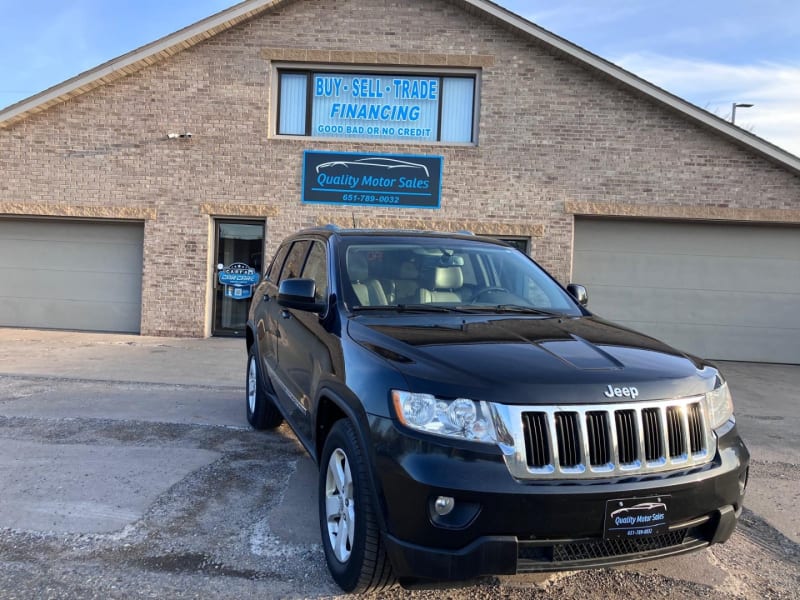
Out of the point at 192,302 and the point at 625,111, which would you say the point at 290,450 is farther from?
the point at 625,111

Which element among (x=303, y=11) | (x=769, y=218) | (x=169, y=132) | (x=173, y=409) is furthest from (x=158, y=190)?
(x=769, y=218)

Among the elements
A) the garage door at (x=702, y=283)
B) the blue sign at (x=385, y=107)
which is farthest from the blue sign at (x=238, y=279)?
the garage door at (x=702, y=283)

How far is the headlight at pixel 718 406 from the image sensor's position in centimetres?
289

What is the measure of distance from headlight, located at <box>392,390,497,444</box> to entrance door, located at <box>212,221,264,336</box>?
9940 millimetres

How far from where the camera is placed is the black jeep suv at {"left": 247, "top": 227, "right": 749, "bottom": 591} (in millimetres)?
2434

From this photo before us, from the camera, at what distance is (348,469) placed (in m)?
2.95

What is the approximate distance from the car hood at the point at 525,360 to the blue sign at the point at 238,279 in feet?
30.1

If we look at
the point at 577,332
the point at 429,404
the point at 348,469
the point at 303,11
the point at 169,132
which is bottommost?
the point at 348,469

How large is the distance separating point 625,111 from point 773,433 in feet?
22.8

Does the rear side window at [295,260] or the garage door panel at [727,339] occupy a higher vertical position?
the rear side window at [295,260]

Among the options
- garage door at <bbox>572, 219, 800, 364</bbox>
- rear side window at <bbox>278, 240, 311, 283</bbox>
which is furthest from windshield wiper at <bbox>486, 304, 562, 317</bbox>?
garage door at <bbox>572, 219, 800, 364</bbox>

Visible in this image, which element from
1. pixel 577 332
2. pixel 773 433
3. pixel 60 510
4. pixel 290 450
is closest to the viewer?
pixel 577 332

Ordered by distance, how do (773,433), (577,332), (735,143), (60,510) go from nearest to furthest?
(577,332) → (60,510) → (773,433) → (735,143)

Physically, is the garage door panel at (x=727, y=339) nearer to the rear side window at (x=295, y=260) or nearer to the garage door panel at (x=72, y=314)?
the rear side window at (x=295, y=260)
